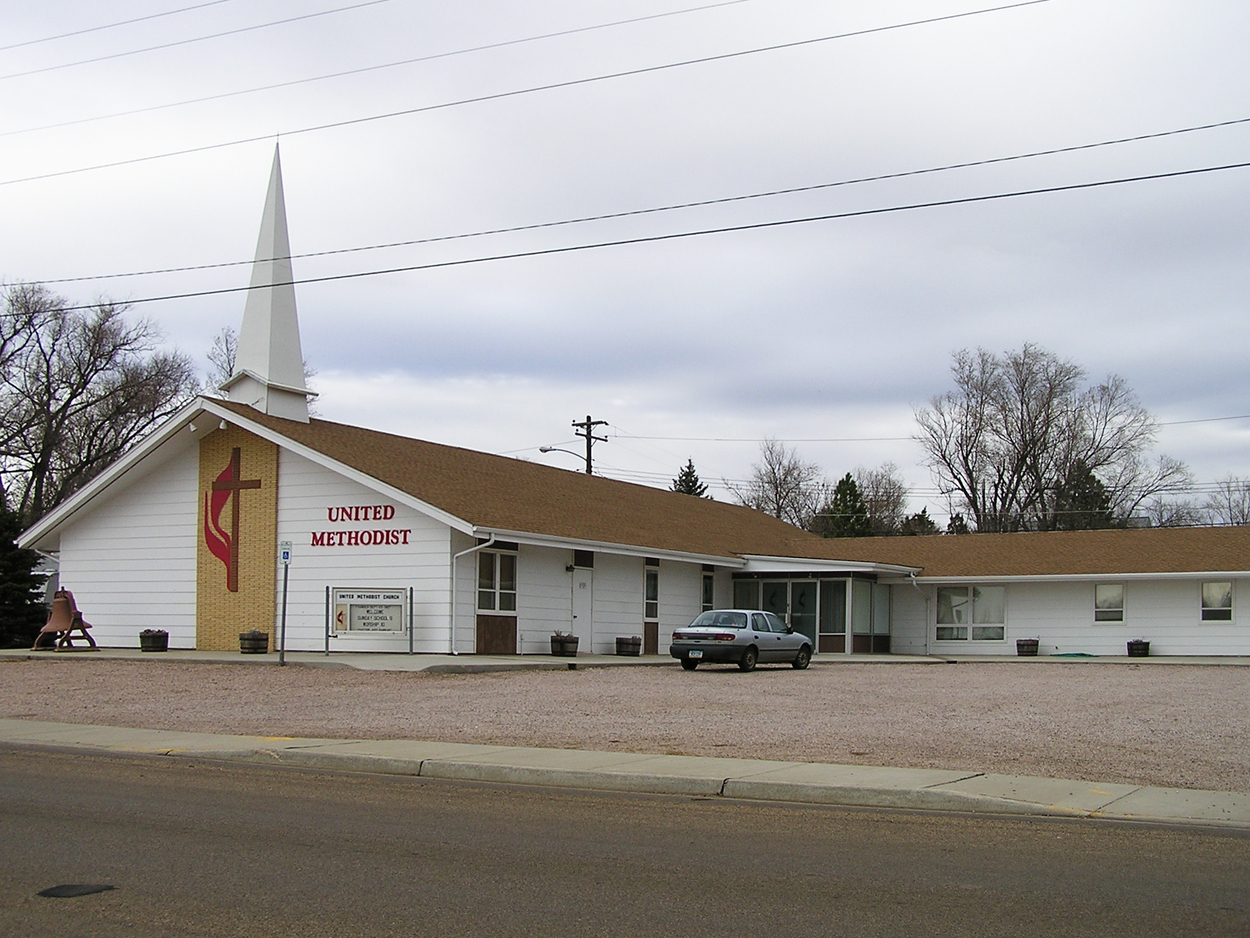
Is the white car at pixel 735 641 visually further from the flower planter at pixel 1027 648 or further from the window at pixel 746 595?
the flower planter at pixel 1027 648

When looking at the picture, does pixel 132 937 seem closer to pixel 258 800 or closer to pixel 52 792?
pixel 258 800

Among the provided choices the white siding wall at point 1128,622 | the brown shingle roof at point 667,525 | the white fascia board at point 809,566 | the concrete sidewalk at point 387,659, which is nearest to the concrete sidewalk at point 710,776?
the concrete sidewalk at point 387,659

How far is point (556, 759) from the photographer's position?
42.0 feet

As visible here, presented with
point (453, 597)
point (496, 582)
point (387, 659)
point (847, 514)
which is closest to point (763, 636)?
point (496, 582)

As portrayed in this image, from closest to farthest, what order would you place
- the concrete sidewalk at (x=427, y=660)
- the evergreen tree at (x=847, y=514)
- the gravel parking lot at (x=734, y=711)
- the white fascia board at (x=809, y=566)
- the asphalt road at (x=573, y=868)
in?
the asphalt road at (x=573, y=868), the gravel parking lot at (x=734, y=711), the concrete sidewalk at (x=427, y=660), the white fascia board at (x=809, y=566), the evergreen tree at (x=847, y=514)

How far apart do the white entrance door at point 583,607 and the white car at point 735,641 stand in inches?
161

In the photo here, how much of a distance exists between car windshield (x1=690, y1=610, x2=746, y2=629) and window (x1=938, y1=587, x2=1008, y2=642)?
16.2 metres

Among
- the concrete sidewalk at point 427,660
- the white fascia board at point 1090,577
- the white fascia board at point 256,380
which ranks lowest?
the concrete sidewalk at point 427,660

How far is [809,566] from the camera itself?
38.4 metres

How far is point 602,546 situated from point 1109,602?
18131mm

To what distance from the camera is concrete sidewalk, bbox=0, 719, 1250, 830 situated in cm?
1011

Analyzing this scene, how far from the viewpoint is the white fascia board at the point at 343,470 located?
2645 centimetres

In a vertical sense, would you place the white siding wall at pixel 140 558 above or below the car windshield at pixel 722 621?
above

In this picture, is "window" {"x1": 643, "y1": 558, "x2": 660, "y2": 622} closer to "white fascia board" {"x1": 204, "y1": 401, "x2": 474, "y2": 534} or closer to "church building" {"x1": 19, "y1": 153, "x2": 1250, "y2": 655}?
"church building" {"x1": 19, "y1": 153, "x2": 1250, "y2": 655}
